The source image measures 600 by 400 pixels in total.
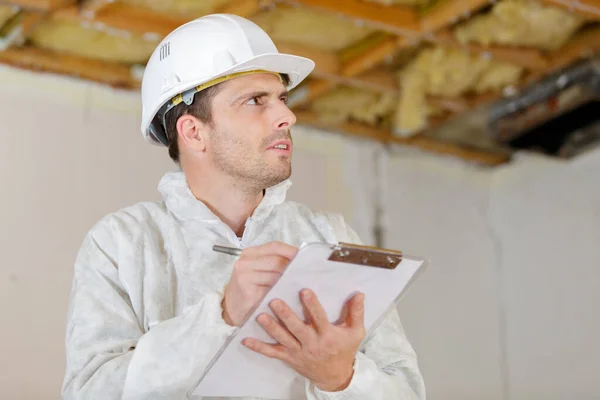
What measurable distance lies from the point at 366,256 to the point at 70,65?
278 cm

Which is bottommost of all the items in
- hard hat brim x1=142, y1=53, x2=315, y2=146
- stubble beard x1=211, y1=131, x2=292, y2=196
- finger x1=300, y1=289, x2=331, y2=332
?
finger x1=300, y1=289, x2=331, y2=332

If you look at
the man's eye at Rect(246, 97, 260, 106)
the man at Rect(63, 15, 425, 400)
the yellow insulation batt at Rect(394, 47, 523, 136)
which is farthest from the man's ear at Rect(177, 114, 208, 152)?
the yellow insulation batt at Rect(394, 47, 523, 136)

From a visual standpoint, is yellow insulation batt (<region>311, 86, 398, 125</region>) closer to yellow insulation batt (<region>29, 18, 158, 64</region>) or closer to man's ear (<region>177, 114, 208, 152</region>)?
yellow insulation batt (<region>29, 18, 158, 64</region>)

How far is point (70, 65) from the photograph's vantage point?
11.8 ft

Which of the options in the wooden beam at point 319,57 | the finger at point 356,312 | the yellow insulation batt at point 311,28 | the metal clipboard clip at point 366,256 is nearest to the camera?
the metal clipboard clip at point 366,256

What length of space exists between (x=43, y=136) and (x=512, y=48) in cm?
211

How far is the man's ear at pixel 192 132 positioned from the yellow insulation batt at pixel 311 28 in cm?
153

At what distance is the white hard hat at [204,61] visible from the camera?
5.51 feet

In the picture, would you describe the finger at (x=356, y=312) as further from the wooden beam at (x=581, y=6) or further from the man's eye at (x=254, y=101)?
the wooden beam at (x=581, y=6)

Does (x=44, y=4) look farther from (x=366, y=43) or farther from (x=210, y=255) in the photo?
(x=210, y=255)

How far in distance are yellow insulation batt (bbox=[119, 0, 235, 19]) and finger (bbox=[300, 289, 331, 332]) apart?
2.14 meters

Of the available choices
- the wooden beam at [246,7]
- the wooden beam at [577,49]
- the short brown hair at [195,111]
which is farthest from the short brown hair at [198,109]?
the wooden beam at [577,49]

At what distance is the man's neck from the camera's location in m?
1.67

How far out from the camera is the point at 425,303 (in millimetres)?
4344
